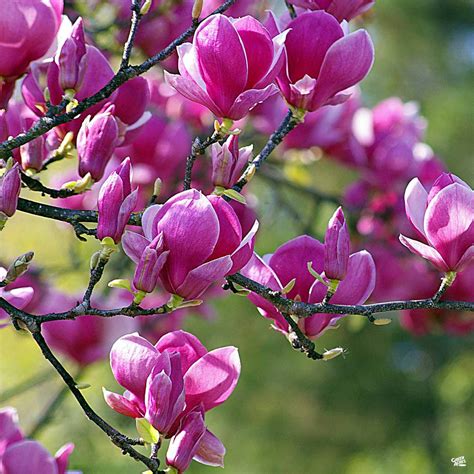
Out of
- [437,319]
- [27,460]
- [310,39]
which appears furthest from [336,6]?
[437,319]

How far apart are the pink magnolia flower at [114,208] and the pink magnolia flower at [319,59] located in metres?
0.14

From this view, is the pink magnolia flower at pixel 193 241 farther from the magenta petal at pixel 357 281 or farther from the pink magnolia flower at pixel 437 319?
the pink magnolia flower at pixel 437 319

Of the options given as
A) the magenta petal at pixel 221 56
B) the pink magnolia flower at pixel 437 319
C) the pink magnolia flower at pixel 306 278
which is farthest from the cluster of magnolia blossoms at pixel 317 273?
the pink magnolia flower at pixel 437 319

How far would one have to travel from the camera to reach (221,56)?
48cm

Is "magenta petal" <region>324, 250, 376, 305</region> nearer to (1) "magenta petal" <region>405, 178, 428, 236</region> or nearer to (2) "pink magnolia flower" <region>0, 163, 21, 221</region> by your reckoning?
(1) "magenta petal" <region>405, 178, 428, 236</region>

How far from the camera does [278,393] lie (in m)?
3.53

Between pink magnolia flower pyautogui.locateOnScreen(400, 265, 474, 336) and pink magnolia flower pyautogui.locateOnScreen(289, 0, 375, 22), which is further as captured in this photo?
pink magnolia flower pyautogui.locateOnScreen(400, 265, 474, 336)

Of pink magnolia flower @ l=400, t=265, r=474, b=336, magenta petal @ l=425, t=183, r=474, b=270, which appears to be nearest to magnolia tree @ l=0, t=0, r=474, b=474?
magenta petal @ l=425, t=183, r=474, b=270

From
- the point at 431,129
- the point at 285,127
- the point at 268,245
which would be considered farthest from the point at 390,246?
the point at 431,129

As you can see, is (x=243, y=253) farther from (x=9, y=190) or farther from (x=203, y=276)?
(x=9, y=190)

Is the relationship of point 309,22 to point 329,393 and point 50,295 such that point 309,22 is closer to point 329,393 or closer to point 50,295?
point 50,295

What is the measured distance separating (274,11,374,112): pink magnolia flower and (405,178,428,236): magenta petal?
9 cm

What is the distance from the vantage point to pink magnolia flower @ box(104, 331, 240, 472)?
0.47m

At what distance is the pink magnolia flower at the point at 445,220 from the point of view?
47 cm
